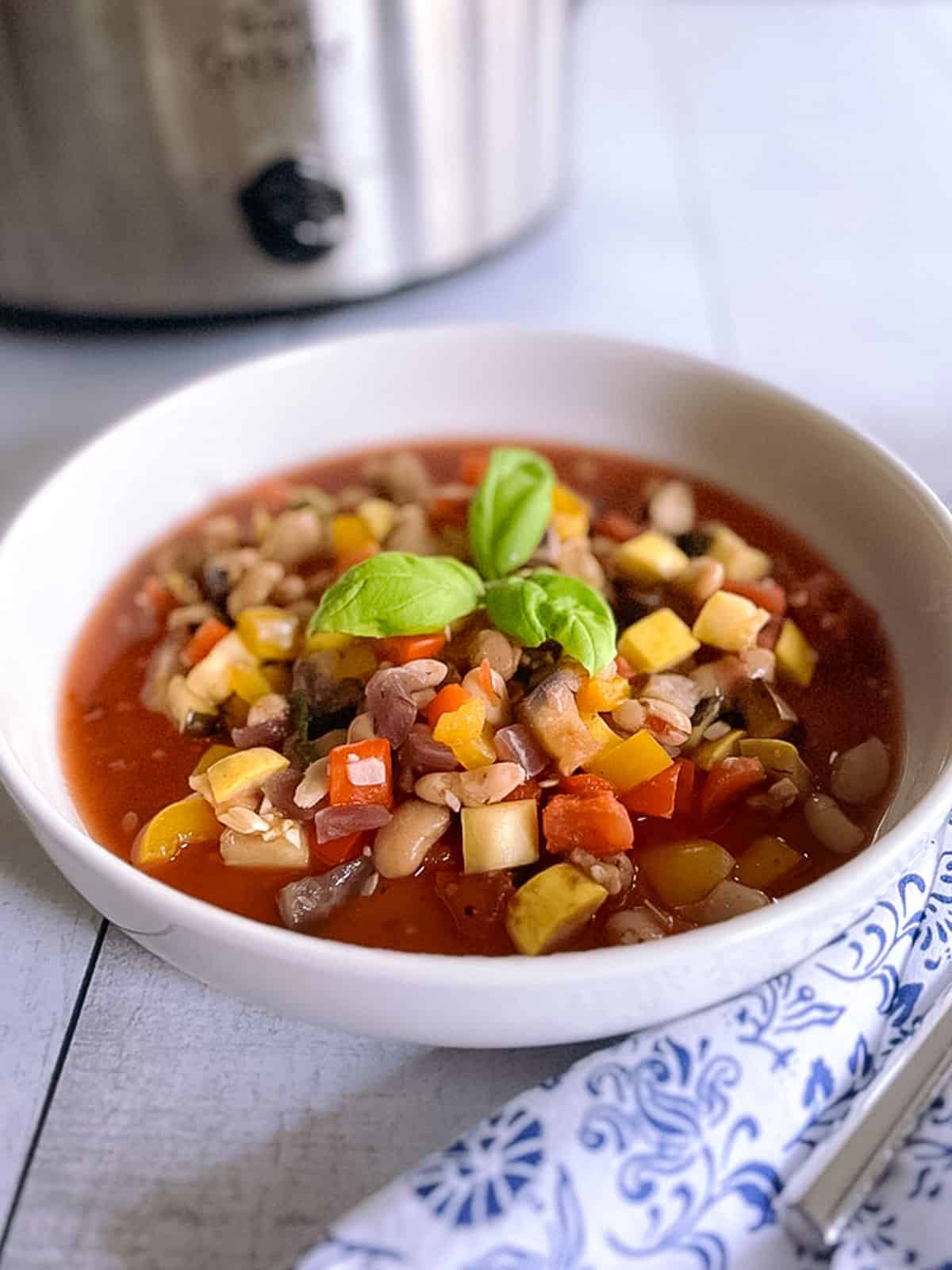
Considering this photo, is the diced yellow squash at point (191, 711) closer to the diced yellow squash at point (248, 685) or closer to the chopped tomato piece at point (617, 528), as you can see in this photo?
the diced yellow squash at point (248, 685)

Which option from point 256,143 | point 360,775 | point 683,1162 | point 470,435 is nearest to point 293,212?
point 256,143

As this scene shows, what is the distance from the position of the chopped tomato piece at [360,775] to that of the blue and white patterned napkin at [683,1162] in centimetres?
34

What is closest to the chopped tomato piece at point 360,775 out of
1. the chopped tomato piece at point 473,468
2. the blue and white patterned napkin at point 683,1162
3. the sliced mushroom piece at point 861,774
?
the blue and white patterned napkin at point 683,1162

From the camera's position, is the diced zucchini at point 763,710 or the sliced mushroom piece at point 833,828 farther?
the diced zucchini at point 763,710

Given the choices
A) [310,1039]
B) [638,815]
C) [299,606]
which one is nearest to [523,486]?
[299,606]

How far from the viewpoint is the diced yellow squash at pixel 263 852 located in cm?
122

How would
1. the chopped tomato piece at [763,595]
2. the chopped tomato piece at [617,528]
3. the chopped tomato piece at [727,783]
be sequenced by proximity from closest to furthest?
the chopped tomato piece at [727,783] < the chopped tomato piece at [763,595] < the chopped tomato piece at [617,528]

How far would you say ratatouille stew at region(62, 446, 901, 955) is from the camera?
1.19 m

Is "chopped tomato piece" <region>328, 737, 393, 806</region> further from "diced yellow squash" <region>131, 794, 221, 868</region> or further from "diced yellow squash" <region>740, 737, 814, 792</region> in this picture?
"diced yellow squash" <region>740, 737, 814, 792</region>

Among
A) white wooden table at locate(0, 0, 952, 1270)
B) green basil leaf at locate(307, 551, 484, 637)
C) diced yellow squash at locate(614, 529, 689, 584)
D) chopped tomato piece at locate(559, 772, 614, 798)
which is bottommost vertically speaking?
white wooden table at locate(0, 0, 952, 1270)

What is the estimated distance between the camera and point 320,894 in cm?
118

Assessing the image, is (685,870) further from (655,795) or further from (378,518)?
(378,518)

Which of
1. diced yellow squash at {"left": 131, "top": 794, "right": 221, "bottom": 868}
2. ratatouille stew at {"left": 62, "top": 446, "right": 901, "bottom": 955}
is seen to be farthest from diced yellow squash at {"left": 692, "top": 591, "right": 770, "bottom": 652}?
diced yellow squash at {"left": 131, "top": 794, "right": 221, "bottom": 868}

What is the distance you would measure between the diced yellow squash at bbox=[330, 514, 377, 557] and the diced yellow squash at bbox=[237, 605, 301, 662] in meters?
0.15
